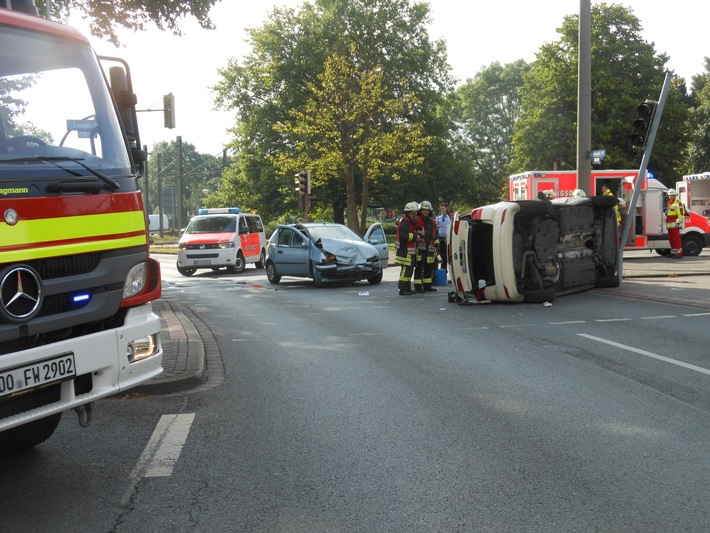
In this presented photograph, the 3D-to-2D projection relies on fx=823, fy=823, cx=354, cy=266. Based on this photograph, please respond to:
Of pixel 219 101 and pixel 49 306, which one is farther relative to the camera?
pixel 219 101

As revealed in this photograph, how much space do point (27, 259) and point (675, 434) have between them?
407cm

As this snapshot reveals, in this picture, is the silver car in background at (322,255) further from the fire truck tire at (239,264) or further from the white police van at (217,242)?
the fire truck tire at (239,264)

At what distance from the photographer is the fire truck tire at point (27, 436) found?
200 inches

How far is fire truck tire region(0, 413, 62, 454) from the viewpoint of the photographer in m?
5.08

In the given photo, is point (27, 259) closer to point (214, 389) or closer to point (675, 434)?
point (214, 389)

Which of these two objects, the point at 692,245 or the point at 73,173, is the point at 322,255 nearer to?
the point at 692,245

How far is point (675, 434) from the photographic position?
5332 millimetres

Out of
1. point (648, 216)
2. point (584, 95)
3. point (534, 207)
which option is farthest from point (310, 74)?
point (534, 207)

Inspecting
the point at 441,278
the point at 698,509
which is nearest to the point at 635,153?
the point at 441,278

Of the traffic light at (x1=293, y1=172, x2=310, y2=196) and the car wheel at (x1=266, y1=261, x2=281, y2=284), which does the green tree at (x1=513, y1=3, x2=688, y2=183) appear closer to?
the traffic light at (x1=293, y1=172, x2=310, y2=196)

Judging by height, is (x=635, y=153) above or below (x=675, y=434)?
above

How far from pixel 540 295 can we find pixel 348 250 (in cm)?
656

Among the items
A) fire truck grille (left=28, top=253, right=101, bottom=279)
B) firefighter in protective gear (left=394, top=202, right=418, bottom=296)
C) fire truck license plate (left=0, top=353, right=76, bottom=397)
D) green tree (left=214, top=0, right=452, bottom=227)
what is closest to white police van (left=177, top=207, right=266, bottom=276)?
Result: firefighter in protective gear (left=394, top=202, right=418, bottom=296)

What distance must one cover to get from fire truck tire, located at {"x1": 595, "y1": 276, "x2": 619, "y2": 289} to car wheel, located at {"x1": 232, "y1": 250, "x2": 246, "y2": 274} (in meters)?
14.7
